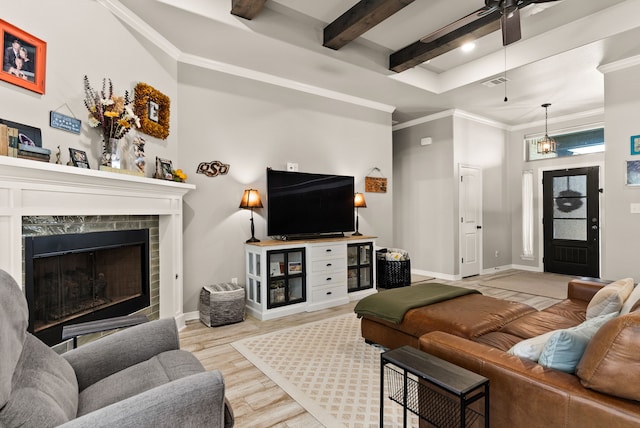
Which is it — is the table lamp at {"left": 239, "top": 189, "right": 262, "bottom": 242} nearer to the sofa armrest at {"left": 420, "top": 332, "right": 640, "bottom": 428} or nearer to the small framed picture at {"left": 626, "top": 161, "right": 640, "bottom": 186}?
the sofa armrest at {"left": 420, "top": 332, "right": 640, "bottom": 428}

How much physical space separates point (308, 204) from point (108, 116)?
7.85ft

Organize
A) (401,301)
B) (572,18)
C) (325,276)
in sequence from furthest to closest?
(325,276) → (572,18) → (401,301)

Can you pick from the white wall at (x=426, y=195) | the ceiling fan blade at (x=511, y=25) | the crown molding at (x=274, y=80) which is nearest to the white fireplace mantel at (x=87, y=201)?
the crown molding at (x=274, y=80)

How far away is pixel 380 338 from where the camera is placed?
2771 millimetres

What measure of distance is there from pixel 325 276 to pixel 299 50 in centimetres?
262


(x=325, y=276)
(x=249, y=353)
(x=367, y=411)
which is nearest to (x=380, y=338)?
(x=367, y=411)

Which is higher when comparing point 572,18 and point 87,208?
point 572,18

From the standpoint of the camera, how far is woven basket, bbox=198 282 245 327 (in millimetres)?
3426

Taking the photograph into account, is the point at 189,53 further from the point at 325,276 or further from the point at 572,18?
the point at 572,18

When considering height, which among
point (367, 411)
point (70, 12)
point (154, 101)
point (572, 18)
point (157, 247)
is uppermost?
point (572, 18)

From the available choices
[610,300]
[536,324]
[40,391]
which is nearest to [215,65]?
[40,391]

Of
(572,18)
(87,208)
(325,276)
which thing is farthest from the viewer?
(325,276)

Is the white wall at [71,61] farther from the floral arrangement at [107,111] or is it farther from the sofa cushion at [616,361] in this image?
the sofa cushion at [616,361]

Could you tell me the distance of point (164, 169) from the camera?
10.5 ft
